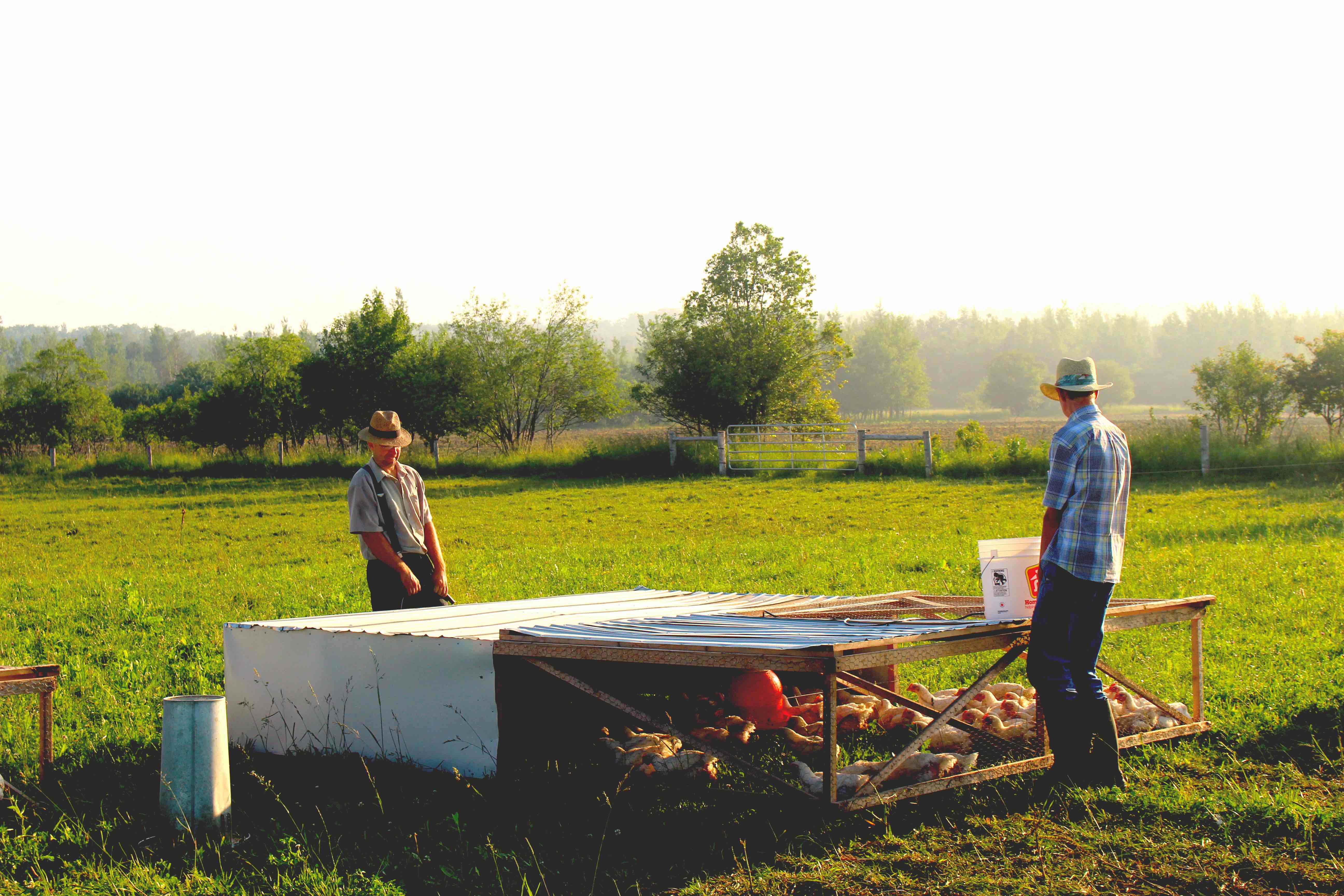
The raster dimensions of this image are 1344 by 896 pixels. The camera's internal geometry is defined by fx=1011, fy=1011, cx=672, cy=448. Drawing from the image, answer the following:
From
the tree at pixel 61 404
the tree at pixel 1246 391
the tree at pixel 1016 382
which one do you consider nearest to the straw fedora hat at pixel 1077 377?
the tree at pixel 1246 391

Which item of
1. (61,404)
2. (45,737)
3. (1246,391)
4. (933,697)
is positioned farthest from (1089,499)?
(61,404)

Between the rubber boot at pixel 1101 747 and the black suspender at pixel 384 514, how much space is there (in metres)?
4.09

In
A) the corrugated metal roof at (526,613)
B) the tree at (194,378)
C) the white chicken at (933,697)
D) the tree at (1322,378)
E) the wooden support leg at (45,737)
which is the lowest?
the white chicken at (933,697)

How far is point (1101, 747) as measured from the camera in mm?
4602

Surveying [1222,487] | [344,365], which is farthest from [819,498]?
[344,365]

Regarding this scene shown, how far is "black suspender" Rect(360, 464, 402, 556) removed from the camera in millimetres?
6332

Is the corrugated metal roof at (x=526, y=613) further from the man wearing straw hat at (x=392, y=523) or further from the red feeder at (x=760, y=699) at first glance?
the red feeder at (x=760, y=699)

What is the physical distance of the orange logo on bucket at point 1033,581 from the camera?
4832 millimetres

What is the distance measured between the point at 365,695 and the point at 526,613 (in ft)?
4.15

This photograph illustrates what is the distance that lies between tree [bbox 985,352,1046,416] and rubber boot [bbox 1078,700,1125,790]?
142987 millimetres

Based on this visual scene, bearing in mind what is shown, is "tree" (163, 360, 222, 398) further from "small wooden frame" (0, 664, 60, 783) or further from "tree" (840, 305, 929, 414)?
"small wooden frame" (0, 664, 60, 783)

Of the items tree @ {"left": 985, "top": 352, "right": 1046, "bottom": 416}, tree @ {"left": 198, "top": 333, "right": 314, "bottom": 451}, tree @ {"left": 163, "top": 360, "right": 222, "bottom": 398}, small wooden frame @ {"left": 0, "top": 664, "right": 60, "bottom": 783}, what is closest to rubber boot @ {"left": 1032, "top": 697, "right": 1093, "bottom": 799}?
small wooden frame @ {"left": 0, "top": 664, "right": 60, "bottom": 783}

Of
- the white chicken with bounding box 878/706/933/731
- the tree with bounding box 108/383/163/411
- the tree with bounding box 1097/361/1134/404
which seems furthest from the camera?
the tree with bounding box 1097/361/1134/404

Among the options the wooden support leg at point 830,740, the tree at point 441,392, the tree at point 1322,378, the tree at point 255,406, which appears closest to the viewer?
the wooden support leg at point 830,740
